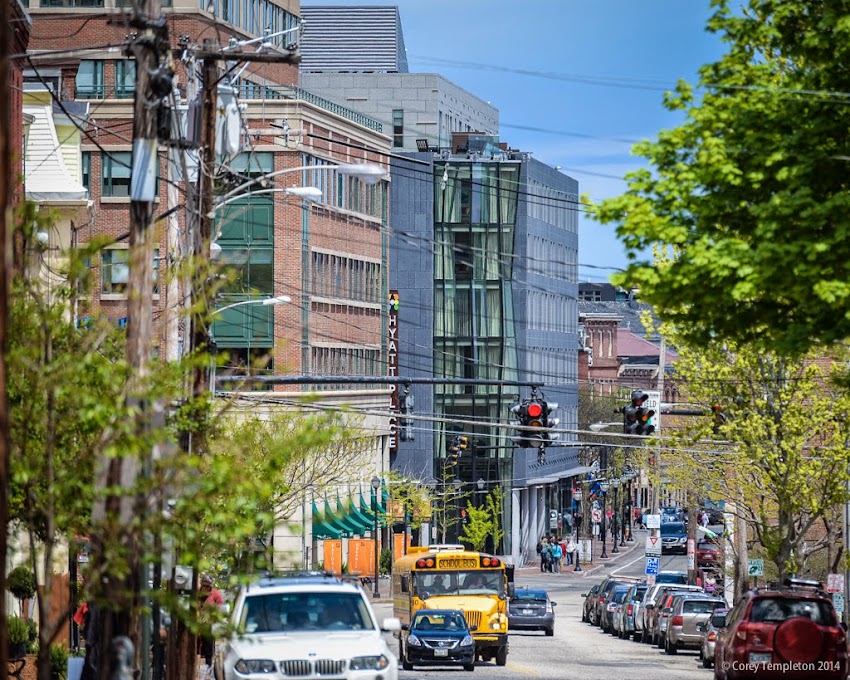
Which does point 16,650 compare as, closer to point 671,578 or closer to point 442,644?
point 442,644

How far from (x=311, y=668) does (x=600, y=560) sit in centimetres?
9536

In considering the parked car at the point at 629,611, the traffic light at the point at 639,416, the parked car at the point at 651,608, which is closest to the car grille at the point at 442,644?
the traffic light at the point at 639,416

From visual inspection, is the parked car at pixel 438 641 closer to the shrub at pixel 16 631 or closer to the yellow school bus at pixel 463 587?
the yellow school bus at pixel 463 587

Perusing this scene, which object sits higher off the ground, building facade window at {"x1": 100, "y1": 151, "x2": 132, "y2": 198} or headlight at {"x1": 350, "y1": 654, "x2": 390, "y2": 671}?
building facade window at {"x1": 100, "y1": 151, "x2": 132, "y2": 198}

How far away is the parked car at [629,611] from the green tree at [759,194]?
30569 mm

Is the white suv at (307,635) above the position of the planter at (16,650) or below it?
above

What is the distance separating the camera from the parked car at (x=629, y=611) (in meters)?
50.1

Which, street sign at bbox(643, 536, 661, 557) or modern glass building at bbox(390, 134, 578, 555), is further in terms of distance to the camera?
modern glass building at bbox(390, 134, 578, 555)

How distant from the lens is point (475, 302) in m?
103

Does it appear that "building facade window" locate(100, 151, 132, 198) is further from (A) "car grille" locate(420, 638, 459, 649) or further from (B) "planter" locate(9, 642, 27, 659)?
(B) "planter" locate(9, 642, 27, 659)

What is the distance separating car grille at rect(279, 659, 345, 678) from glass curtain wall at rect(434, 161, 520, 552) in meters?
82.6

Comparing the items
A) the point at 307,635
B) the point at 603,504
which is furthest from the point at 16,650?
the point at 603,504

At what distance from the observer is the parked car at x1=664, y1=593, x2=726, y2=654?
42375 millimetres

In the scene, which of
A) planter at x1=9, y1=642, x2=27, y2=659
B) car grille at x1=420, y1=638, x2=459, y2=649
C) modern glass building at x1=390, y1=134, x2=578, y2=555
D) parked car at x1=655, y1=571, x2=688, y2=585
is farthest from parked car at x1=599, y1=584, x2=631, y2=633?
modern glass building at x1=390, y1=134, x2=578, y2=555
